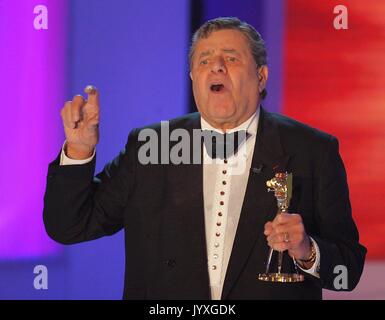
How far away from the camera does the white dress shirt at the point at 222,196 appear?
7.16 ft

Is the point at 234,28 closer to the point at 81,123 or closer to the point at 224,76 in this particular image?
the point at 224,76

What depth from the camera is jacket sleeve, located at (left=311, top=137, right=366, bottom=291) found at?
6.99ft

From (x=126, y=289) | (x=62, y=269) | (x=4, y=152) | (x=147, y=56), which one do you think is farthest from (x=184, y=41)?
→ (x=126, y=289)

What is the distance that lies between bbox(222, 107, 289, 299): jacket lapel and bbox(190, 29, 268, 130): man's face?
0.42 ft

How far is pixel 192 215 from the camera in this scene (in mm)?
2205

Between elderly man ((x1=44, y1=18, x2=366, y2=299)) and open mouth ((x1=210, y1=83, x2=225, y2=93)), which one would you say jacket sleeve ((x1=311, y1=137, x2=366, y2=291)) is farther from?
open mouth ((x1=210, y1=83, x2=225, y2=93))

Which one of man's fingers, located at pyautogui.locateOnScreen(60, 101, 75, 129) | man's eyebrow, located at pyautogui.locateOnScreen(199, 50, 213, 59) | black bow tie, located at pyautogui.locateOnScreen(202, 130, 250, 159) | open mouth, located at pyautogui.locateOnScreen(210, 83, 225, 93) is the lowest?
black bow tie, located at pyautogui.locateOnScreen(202, 130, 250, 159)

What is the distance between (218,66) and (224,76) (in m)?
0.03

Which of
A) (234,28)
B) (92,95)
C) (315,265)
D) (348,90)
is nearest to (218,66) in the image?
(234,28)

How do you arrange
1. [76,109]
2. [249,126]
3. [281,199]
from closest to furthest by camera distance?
[281,199], [76,109], [249,126]

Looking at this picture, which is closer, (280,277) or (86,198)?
(280,277)

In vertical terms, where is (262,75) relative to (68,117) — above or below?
above

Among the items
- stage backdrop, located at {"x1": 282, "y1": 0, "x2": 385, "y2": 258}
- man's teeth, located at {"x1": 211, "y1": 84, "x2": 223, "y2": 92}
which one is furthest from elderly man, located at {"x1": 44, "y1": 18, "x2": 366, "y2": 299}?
stage backdrop, located at {"x1": 282, "y1": 0, "x2": 385, "y2": 258}
